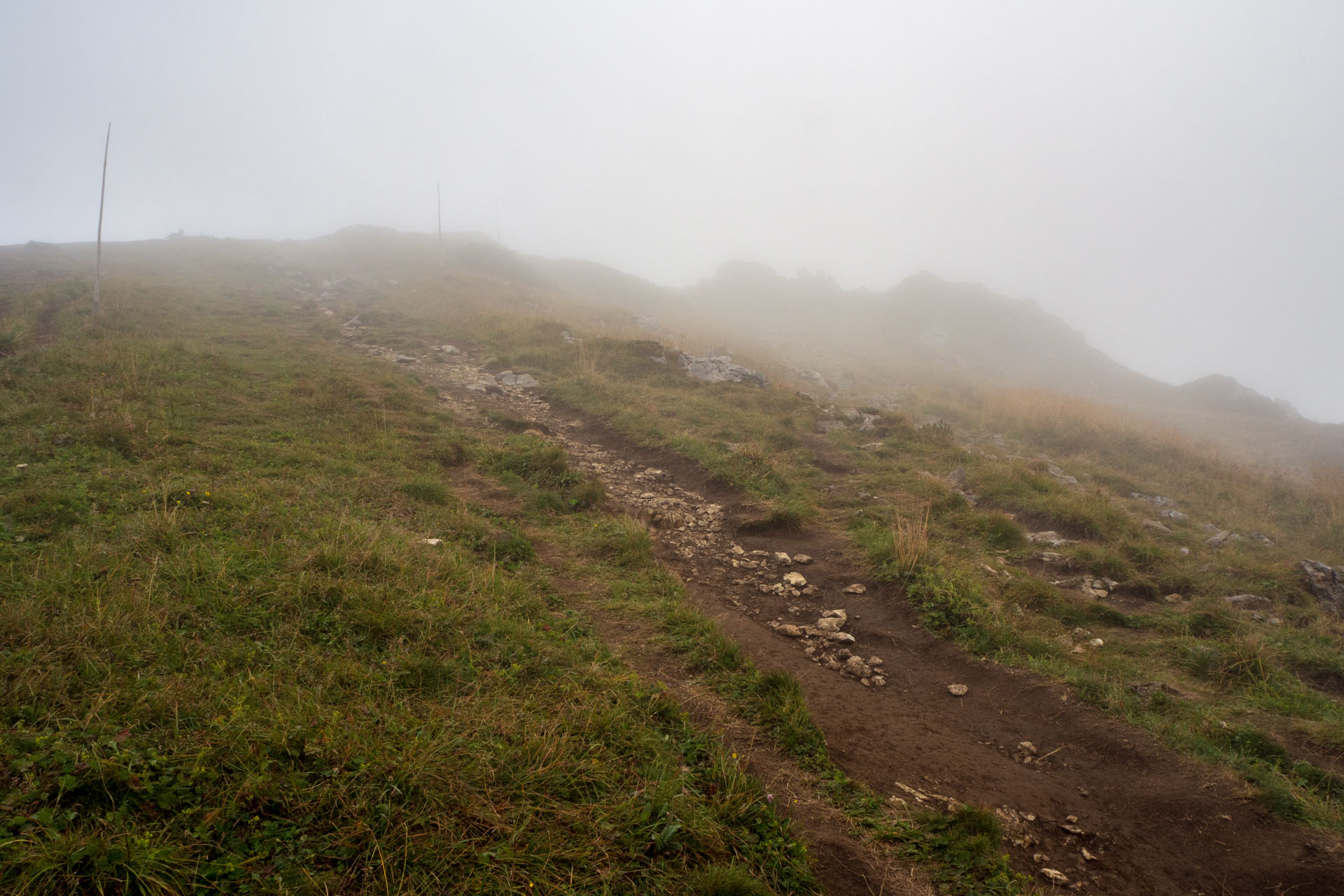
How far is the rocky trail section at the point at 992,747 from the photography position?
362 centimetres

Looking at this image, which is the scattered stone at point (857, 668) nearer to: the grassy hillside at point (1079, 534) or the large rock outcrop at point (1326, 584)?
the grassy hillside at point (1079, 534)

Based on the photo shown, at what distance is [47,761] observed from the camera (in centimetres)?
253

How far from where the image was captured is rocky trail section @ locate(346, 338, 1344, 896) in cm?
362

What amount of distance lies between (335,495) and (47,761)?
4409mm

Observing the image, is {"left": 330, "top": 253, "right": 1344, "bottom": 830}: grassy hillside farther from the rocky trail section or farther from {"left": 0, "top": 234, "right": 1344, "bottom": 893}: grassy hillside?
the rocky trail section

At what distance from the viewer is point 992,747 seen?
4.71 m

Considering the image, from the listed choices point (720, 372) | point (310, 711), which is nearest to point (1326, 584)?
point (310, 711)

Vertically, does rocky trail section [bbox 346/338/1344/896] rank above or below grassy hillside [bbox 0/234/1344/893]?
below

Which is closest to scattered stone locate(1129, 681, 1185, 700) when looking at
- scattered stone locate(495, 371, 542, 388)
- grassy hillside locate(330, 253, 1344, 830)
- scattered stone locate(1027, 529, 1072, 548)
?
grassy hillside locate(330, 253, 1344, 830)

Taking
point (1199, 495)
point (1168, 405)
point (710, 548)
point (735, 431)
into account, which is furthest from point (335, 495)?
point (1168, 405)

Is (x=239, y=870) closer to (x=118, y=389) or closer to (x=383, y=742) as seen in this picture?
(x=383, y=742)

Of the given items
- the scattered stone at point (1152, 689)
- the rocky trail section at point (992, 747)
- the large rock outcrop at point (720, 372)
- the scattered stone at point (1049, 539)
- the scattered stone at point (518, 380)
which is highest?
the large rock outcrop at point (720, 372)

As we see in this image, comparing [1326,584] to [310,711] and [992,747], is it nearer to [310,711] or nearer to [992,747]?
[992,747]

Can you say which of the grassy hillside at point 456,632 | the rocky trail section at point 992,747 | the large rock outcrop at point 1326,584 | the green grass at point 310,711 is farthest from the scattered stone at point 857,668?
the large rock outcrop at point 1326,584
